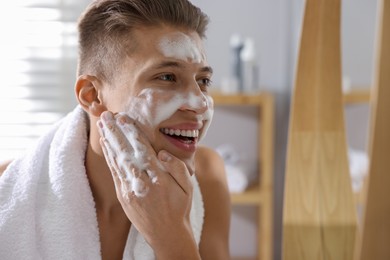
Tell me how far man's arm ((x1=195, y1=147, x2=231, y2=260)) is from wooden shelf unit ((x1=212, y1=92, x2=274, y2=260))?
878 mm

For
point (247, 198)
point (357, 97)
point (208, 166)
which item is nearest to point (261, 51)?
point (357, 97)

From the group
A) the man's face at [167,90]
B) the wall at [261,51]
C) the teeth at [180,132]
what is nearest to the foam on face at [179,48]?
the man's face at [167,90]

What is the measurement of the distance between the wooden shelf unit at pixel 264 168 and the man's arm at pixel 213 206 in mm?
878

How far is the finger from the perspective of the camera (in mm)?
856

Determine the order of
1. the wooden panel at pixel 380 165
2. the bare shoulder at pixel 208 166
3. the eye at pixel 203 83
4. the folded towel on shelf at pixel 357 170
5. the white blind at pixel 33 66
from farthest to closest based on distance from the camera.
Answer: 1. the white blind at pixel 33 66
2. the folded towel on shelf at pixel 357 170
3. the bare shoulder at pixel 208 166
4. the eye at pixel 203 83
5. the wooden panel at pixel 380 165

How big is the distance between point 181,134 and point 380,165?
1.74ft

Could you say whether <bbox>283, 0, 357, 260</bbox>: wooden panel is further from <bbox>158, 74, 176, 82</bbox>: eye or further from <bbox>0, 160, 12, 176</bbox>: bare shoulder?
<bbox>0, 160, 12, 176</bbox>: bare shoulder

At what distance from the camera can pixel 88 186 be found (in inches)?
39.8

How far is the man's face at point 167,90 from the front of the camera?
90 centimetres

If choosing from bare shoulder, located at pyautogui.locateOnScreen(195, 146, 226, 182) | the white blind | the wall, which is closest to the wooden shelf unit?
the wall

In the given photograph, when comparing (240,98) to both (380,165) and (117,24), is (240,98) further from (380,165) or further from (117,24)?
(380,165)

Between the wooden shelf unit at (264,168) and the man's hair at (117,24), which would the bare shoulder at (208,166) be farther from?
the wooden shelf unit at (264,168)

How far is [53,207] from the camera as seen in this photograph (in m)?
0.97

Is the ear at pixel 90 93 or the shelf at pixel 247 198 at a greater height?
the ear at pixel 90 93
